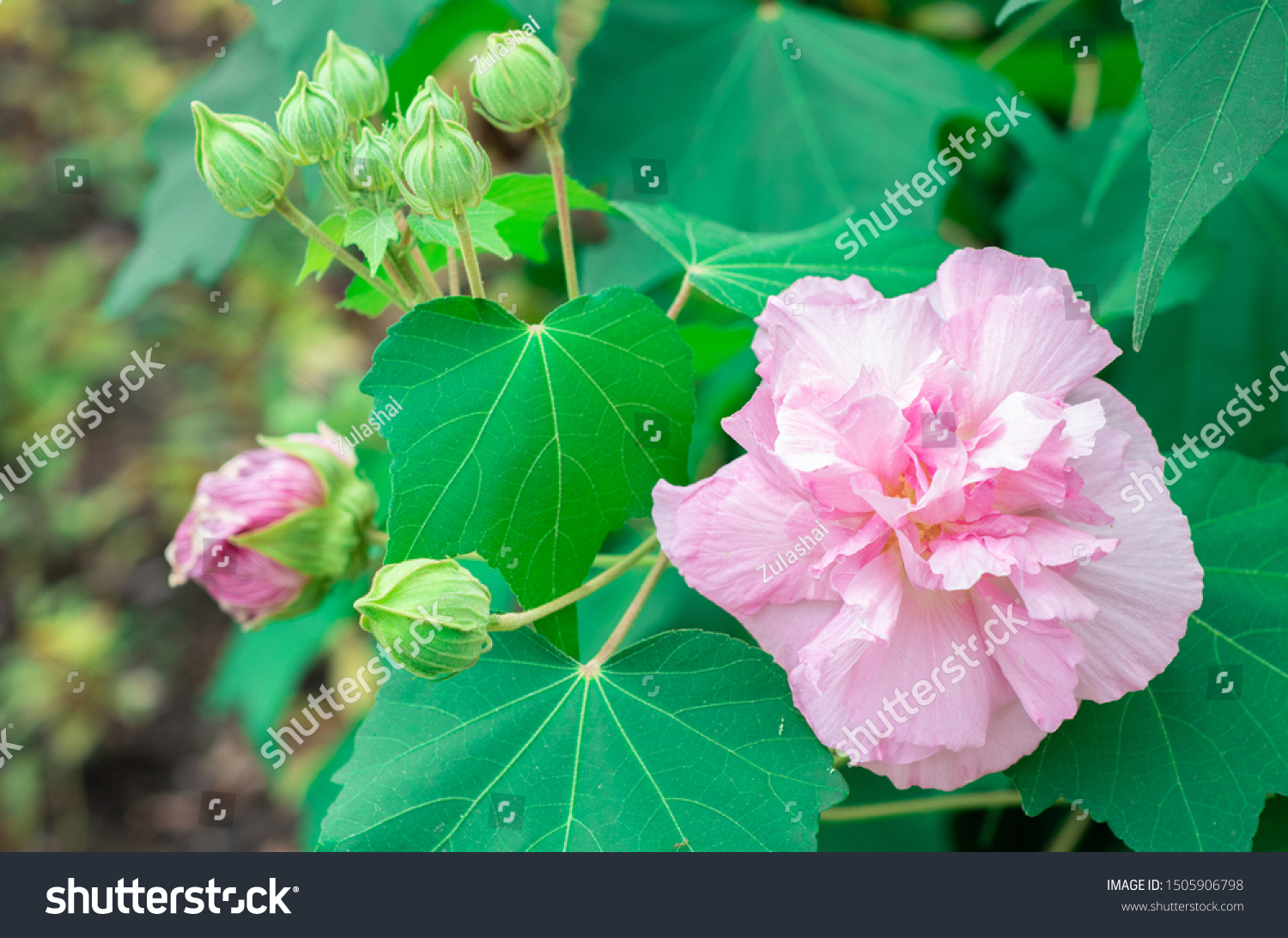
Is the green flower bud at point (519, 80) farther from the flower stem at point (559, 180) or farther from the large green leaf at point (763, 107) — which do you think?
the large green leaf at point (763, 107)

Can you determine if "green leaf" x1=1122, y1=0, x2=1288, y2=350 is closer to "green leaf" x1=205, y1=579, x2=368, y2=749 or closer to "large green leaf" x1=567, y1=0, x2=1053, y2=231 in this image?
"large green leaf" x1=567, y1=0, x2=1053, y2=231

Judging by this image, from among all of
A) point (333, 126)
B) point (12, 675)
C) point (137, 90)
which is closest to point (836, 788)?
point (333, 126)

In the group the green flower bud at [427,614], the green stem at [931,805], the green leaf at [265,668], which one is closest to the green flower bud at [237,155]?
the green flower bud at [427,614]

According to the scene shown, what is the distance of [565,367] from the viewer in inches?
23.2

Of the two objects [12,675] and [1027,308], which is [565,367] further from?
[12,675]

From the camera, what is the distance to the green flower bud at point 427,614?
51cm

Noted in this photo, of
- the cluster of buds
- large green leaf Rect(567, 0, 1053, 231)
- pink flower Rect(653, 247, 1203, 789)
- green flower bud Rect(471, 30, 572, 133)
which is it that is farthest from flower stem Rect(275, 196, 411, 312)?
large green leaf Rect(567, 0, 1053, 231)

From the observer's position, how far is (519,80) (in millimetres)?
578

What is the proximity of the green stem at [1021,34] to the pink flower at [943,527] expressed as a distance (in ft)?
2.33

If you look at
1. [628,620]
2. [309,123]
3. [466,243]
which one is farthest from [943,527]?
[309,123]

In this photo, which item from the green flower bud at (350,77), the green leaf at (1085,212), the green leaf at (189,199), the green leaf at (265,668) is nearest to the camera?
the green flower bud at (350,77)

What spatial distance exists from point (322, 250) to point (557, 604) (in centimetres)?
26

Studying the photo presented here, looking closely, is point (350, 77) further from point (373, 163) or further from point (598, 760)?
point (598, 760)

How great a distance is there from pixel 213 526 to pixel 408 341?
0.90ft
